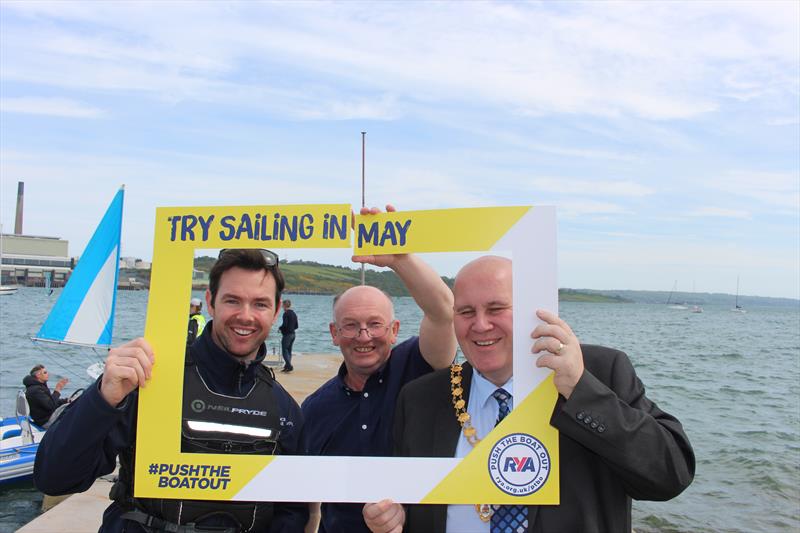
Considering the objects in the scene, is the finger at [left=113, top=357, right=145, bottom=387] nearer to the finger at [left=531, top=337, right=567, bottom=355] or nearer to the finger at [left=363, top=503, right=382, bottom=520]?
the finger at [left=363, top=503, right=382, bottom=520]

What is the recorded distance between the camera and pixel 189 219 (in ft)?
9.71

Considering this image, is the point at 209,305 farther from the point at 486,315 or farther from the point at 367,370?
the point at 486,315

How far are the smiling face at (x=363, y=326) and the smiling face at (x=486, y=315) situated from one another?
97 centimetres

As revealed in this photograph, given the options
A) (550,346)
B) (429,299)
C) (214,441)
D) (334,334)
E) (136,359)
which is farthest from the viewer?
(334,334)

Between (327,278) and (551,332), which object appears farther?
(327,278)

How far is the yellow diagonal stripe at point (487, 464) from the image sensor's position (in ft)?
8.50

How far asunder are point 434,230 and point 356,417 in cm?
139

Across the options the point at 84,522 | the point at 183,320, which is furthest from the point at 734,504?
the point at 183,320

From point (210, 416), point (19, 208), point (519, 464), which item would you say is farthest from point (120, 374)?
point (19, 208)

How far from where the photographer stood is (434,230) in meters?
2.83

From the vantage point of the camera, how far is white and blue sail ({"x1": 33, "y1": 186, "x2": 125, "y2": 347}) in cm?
1594

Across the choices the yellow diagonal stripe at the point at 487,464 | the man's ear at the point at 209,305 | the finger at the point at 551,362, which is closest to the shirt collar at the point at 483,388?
the yellow diagonal stripe at the point at 487,464

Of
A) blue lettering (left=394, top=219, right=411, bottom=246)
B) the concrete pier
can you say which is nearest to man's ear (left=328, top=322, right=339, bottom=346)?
blue lettering (left=394, top=219, right=411, bottom=246)

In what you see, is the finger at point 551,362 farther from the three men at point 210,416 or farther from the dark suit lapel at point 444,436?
the three men at point 210,416
